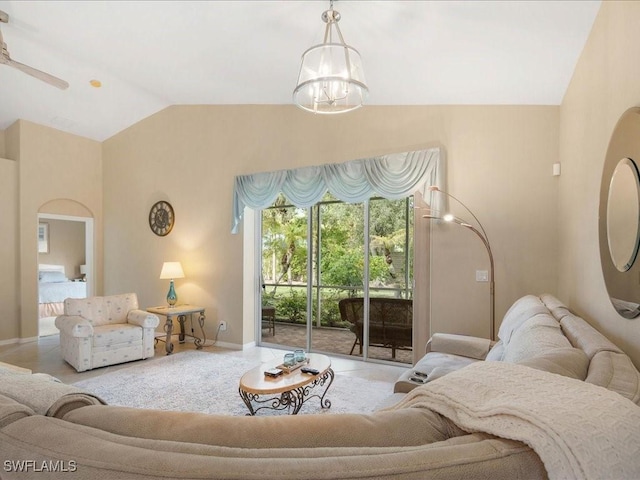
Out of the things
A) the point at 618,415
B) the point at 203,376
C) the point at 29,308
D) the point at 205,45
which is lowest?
the point at 203,376

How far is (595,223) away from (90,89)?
5845 mm

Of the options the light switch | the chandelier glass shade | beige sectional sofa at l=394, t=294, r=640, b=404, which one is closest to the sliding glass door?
the light switch

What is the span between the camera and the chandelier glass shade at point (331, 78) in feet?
7.32

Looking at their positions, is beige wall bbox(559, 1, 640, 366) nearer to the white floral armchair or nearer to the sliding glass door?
the sliding glass door

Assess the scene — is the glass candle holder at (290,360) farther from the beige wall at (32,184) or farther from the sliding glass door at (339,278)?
the beige wall at (32,184)

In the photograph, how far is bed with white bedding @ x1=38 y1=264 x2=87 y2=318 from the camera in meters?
6.91

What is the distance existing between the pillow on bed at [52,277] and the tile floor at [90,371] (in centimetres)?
252

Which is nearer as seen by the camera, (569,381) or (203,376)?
(569,381)

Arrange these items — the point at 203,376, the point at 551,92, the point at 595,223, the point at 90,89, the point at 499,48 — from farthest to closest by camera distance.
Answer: the point at 90,89 < the point at 203,376 < the point at 551,92 < the point at 499,48 < the point at 595,223

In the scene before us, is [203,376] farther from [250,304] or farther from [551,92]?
[551,92]

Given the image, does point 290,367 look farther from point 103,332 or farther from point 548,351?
point 103,332

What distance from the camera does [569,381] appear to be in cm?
98

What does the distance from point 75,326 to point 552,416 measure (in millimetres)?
4598

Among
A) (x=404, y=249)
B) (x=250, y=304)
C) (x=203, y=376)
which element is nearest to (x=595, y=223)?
(x=404, y=249)
